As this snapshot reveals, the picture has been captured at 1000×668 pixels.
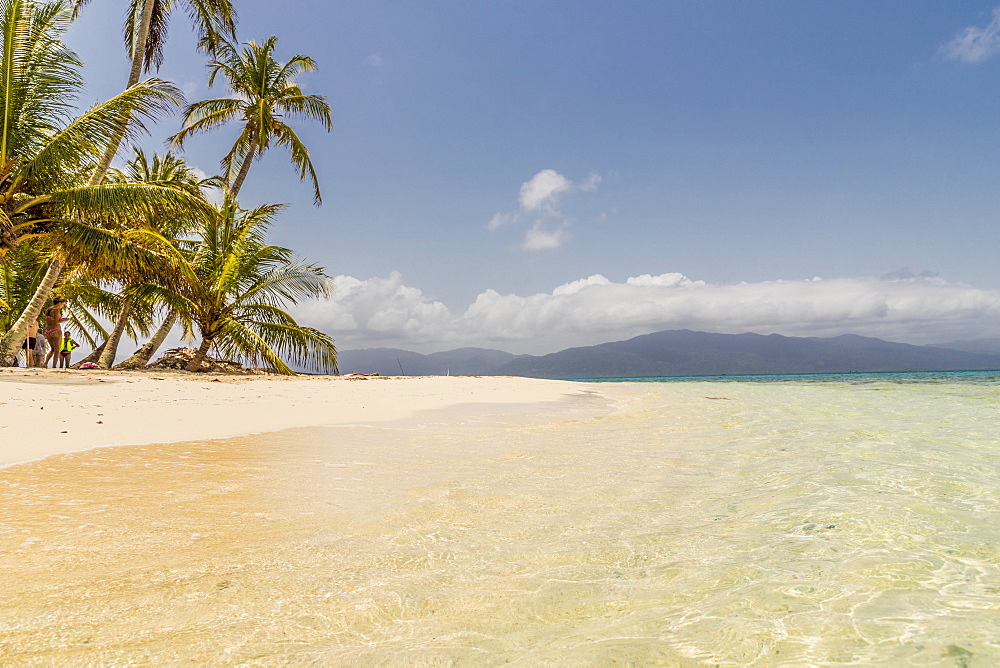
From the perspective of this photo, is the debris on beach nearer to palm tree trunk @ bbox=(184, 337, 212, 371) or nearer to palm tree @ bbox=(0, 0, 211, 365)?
palm tree trunk @ bbox=(184, 337, 212, 371)

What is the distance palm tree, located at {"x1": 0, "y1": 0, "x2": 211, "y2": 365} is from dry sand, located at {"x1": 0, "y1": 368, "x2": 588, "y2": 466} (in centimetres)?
321

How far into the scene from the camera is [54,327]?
17.6 metres

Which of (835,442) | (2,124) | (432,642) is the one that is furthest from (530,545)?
(2,124)

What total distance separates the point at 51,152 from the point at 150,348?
25.8 feet

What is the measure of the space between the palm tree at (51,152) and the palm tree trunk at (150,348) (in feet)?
13.2

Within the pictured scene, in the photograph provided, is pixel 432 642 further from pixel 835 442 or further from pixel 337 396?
pixel 337 396

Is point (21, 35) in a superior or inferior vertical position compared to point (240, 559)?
superior

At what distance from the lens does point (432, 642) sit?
142cm

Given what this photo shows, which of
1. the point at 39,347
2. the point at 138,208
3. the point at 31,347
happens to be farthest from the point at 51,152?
the point at 39,347

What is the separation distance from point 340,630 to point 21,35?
15427 millimetres

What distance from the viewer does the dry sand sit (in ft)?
14.8

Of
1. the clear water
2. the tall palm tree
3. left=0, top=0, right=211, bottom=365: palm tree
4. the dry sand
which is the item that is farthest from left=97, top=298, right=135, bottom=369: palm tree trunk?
the clear water

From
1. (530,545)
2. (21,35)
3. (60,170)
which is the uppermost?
(21,35)

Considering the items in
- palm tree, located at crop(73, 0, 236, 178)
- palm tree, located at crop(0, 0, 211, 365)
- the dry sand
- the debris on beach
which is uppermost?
palm tree, located at crop(73, 0, 236, 178)
